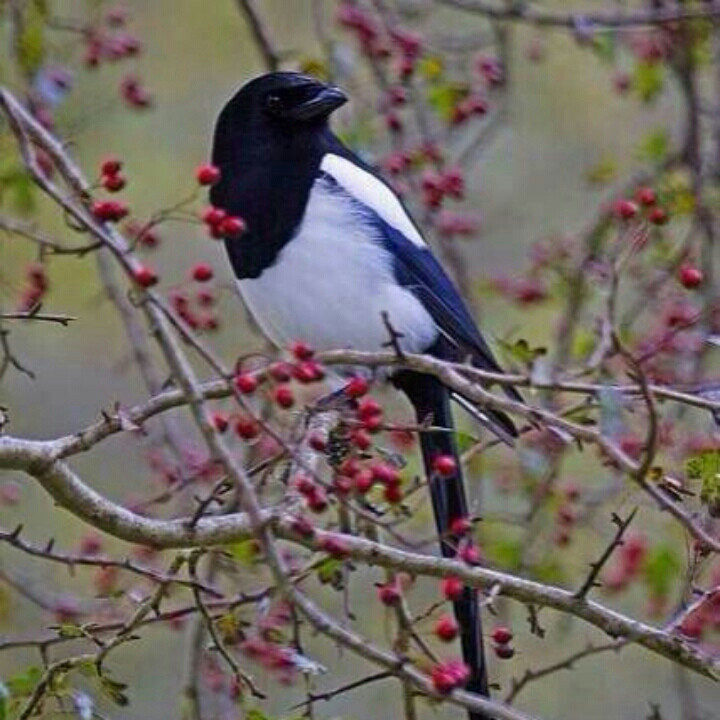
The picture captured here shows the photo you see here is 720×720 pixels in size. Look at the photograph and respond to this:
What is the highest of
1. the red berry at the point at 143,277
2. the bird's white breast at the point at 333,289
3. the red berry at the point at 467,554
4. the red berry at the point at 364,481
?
the red berry at the point at 143,277

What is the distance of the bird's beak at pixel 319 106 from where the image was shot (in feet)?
8.90

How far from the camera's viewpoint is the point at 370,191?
276 centimetres

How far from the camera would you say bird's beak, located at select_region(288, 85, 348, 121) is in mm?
2714

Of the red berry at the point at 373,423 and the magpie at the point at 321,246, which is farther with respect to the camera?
the magpie at the point at 321,246

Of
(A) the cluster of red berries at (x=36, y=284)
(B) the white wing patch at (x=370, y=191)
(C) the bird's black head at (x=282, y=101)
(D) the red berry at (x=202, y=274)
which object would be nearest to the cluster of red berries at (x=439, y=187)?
(B) the white wing patch at (x=370, y=191)

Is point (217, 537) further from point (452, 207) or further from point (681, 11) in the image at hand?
point (452, 207)

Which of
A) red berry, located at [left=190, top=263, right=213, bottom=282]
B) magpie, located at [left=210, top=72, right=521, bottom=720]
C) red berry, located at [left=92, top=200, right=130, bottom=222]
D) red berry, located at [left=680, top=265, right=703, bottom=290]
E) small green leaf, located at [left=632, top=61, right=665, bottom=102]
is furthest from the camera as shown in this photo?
small green leaf, located at [left=632, top=61, right=665, bottom=102]

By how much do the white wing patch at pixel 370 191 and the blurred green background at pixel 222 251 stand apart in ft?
3.34

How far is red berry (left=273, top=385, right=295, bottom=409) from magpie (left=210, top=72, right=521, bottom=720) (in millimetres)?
831

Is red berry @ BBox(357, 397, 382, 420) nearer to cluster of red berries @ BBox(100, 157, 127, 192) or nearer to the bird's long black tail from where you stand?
the bird's long black tail

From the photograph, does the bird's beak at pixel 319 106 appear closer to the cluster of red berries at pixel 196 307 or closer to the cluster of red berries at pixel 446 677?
the cluster of red berries at pixel 196 307

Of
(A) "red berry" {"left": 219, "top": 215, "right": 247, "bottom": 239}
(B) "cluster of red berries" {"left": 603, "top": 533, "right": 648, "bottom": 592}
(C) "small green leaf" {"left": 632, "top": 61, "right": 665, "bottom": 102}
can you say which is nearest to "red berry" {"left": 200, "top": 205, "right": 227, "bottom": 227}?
(A) "red berry" {"left": 219, "top": 215, "right": 247, "bottom": 239}

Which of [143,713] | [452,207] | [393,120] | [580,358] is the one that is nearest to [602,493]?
[580,358]

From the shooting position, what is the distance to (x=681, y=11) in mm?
3033
